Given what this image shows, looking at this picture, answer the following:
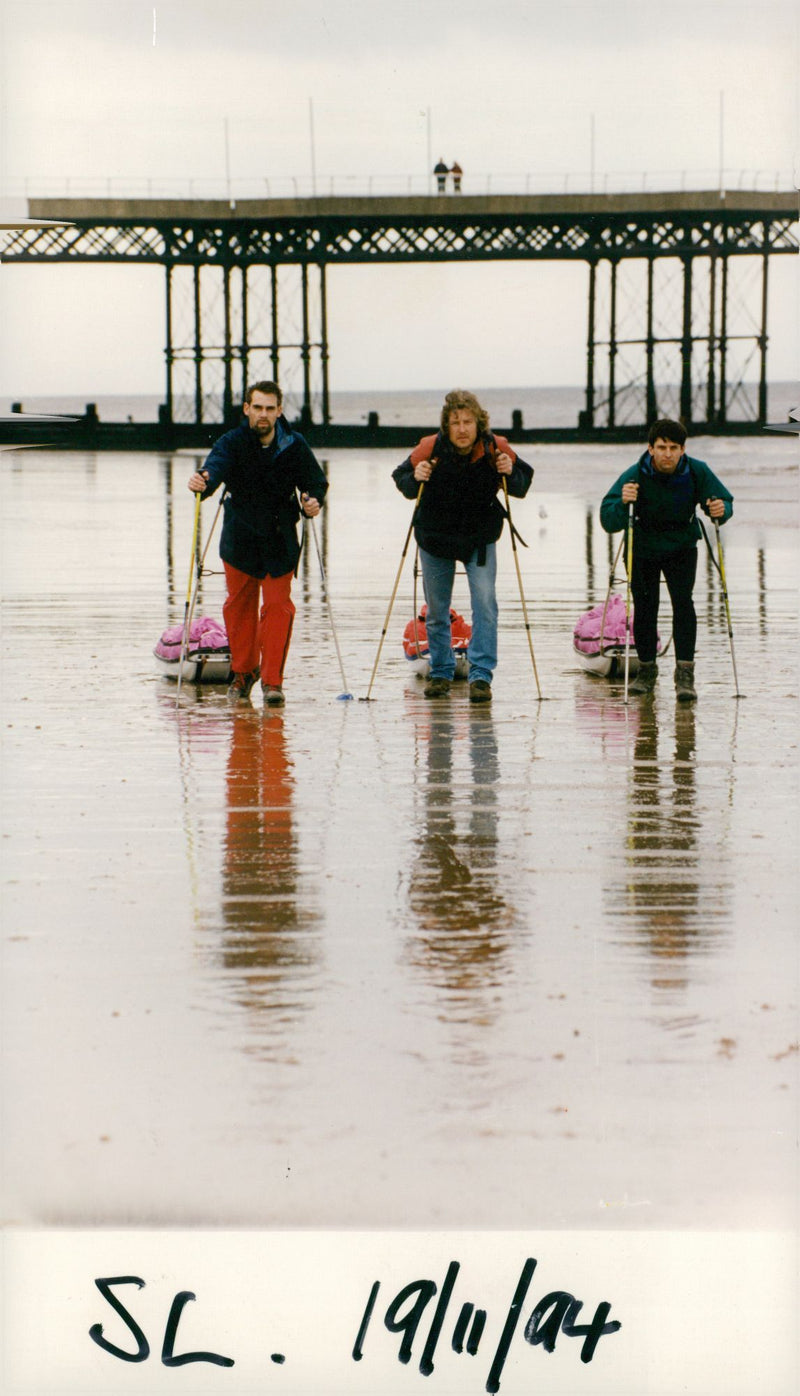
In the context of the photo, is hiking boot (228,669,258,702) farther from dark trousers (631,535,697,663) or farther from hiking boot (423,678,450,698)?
dark trousers (631,535,697,663)


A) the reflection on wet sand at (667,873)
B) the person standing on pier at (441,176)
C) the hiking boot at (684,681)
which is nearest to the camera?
the reflection on wet sand at (667,873)

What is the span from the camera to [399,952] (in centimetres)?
607

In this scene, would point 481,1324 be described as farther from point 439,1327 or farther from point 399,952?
point 399,952

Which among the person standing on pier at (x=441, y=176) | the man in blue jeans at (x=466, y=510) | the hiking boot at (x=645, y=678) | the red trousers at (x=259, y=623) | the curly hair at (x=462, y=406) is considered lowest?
the hiking boot at (x=645, y=678)

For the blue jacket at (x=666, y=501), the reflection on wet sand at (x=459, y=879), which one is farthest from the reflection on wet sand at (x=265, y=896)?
the blue jacket at (x=666, y=501)

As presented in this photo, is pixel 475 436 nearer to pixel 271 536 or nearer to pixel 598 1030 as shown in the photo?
pixel 271 536

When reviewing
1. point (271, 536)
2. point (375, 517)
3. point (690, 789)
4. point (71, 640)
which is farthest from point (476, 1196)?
point (375, 517)

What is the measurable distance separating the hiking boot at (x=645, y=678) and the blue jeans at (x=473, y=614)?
0.76 meters

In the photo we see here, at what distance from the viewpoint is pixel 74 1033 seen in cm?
530

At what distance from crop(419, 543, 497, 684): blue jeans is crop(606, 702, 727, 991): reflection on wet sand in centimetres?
186

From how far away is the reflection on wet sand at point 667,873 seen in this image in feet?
19.9

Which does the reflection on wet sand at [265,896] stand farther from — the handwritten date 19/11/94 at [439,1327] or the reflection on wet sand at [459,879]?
the handwritten date 19/11/94 at [439,1327]

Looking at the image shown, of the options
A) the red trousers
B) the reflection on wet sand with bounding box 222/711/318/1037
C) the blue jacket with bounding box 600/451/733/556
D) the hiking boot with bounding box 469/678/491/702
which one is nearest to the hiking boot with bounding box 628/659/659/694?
the blue jacket with bounding box 600/451/733/556

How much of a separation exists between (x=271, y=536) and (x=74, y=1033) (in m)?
5.85
